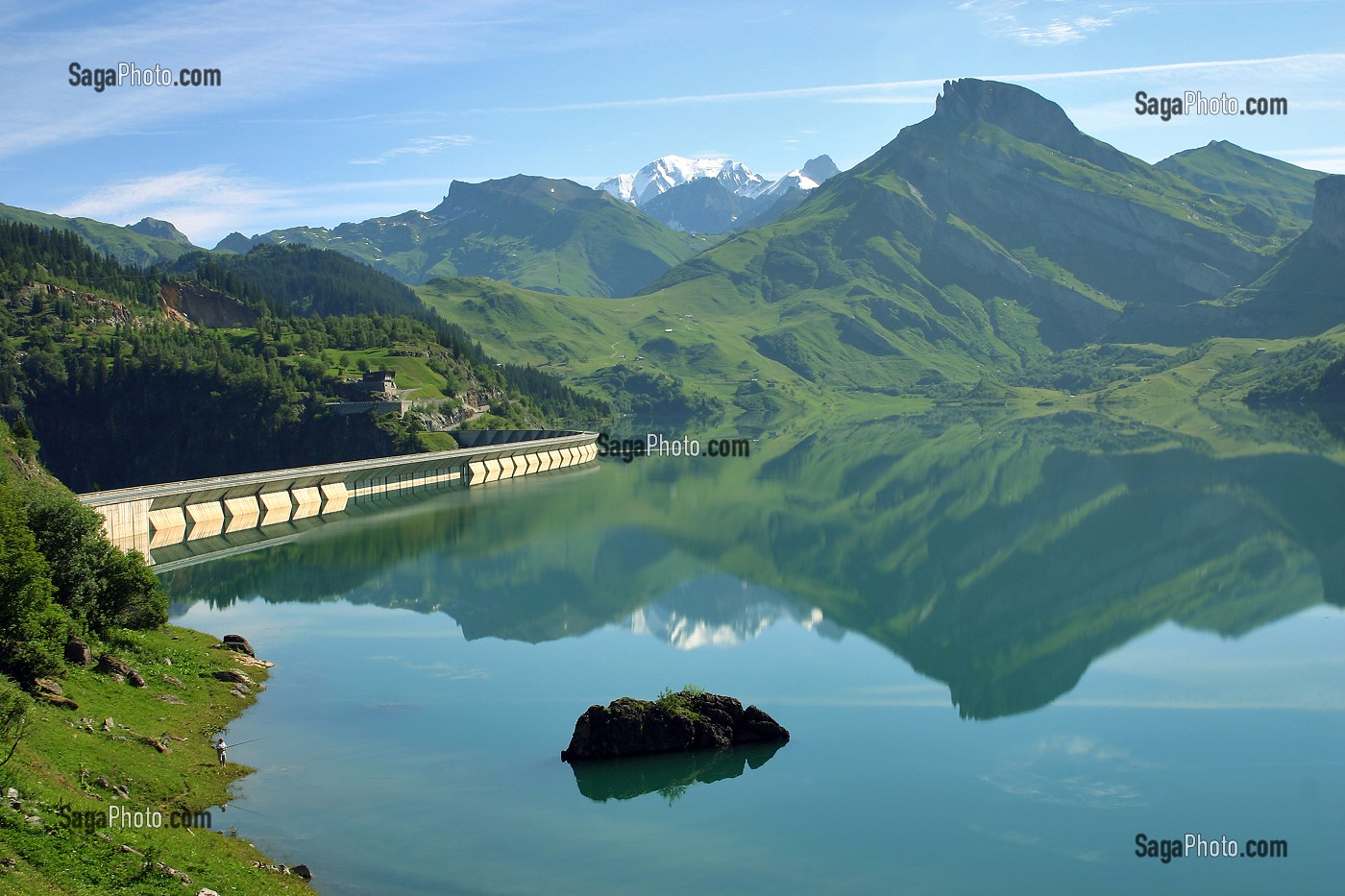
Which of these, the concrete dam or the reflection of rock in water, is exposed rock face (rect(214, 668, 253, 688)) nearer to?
the reflection of rock in water

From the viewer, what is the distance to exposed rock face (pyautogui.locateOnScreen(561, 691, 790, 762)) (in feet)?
156

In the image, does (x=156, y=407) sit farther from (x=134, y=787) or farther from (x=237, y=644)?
(x=134, y=787)

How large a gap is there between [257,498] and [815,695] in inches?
3213

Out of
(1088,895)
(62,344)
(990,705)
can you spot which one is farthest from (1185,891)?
(62,344)

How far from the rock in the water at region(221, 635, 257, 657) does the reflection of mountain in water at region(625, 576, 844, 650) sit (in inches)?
907

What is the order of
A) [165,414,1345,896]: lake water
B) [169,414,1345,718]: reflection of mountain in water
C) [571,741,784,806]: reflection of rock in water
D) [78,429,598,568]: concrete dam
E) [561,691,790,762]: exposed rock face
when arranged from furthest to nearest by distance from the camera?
[78,429,598,568]: concrete dam
[169,414,1345,718]: reflection of mountain in water
[561,691,790,762]: exposed rock face
[571,741,784,806]: reflection of rock in water
[165,414,1345,896]: lake water

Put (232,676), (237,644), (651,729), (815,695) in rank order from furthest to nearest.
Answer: (237,644)
(815,695)
(232,676)
(651,729)

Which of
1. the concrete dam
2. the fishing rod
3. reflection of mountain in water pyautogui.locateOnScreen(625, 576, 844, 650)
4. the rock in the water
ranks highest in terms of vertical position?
the concrete dam

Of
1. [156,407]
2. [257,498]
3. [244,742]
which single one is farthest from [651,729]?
[156,407]

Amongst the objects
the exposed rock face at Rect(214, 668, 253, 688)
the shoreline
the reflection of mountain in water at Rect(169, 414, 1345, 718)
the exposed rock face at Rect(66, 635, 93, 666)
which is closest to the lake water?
the reflection of mountain in water at Rect(169, 414, 1345, 718)

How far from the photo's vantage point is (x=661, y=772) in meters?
46.5

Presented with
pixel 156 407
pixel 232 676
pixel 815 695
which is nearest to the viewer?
pixel 232 676

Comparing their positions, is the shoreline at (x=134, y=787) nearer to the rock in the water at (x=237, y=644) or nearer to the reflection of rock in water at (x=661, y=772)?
the rock in the water at (x=237, y=644)

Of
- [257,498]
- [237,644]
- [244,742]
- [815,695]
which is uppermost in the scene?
[257,498]
